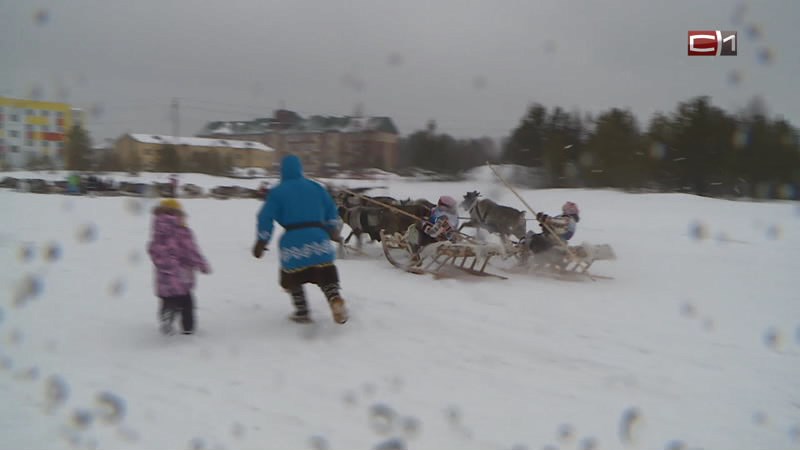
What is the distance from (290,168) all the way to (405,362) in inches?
93.0

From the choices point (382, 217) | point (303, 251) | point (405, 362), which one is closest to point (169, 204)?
point (303, 251)

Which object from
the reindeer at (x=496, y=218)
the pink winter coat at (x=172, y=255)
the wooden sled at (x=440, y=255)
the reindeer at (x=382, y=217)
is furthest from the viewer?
the reindeer at (x=496, y=218)

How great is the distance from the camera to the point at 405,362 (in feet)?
18.0

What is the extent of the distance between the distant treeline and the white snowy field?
1529cm

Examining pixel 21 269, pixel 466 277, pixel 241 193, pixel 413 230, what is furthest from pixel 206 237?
pixel 241 193

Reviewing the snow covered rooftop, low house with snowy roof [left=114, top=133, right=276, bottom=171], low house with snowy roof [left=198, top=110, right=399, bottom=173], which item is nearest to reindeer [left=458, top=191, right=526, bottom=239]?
low house with snowy roof [left=198, top=110, right=399, bottom=173]

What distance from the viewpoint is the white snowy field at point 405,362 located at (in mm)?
4195

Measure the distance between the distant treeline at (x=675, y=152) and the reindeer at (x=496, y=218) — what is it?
11039 mm

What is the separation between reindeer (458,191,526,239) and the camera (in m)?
11.2

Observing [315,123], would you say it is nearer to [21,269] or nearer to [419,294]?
[21,269]

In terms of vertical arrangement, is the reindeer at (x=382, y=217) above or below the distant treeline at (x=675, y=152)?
below

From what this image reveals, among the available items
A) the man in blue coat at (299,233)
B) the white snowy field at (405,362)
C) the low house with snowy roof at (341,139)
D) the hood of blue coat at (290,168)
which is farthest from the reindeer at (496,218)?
the low house with snowy roof at (341,139)

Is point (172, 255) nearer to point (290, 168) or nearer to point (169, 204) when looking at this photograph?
point (169, 204)

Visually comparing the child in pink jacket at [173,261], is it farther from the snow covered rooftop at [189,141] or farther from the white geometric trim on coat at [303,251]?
the snow covered rooftop at [189,141]
